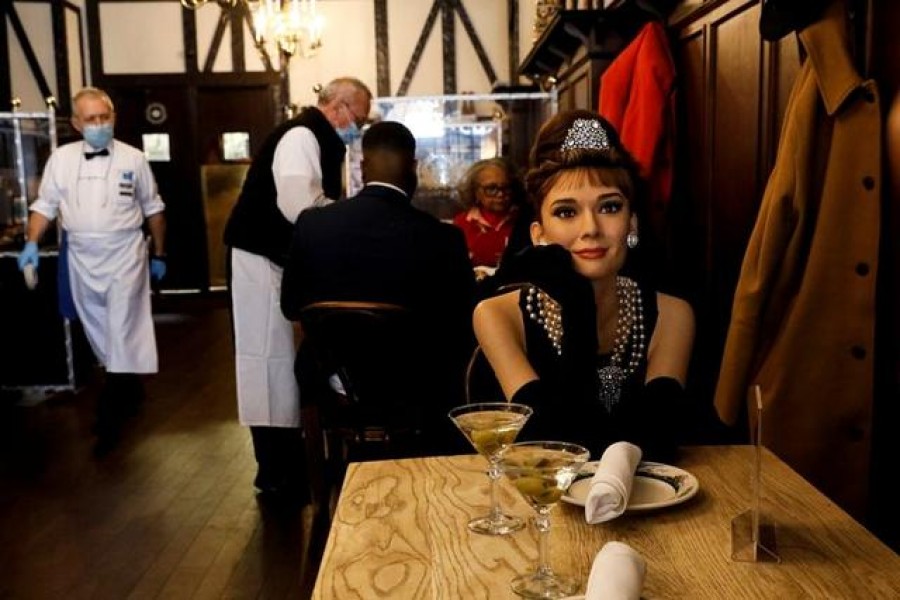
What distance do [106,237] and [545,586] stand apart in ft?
13.5

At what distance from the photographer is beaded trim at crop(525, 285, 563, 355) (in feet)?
6.13

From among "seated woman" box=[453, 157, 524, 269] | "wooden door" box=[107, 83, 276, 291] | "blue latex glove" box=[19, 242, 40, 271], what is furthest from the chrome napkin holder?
"wooden door" box=[107, 83, 276, 291]

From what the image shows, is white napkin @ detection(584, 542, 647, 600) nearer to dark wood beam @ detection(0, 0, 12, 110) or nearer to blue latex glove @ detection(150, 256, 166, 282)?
blue latex glove @ detection(150, 256, 166, 282)

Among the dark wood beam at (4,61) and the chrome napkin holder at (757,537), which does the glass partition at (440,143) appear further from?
the chrome napkin holder at (757,537)

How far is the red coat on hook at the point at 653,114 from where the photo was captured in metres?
3.30

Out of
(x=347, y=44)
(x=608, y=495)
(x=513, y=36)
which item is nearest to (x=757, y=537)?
(x=608, y=495)

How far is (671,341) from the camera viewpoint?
1849mm

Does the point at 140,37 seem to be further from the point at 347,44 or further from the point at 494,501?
the point at 494,501

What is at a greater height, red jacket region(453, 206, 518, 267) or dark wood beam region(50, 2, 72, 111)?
dark wood beam region(50, 2, 72, 111)

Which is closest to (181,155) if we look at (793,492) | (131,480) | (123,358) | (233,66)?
(233,66)

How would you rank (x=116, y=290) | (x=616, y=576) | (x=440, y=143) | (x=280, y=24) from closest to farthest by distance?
(x=616, y=576) < (x=116, y=290) < (x=440, y=143) < (x=280, y=24)

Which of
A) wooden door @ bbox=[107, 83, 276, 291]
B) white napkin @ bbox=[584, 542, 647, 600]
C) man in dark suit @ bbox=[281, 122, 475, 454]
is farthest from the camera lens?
wooden door @ bbox=[107, 83, 276, 291]

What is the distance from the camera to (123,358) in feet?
15.3

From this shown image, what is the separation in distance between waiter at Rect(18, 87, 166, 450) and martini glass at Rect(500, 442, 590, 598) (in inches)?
153
